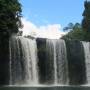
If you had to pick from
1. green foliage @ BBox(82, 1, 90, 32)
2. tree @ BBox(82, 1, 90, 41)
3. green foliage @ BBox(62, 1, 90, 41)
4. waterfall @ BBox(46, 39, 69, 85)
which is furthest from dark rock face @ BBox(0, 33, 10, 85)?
green foliage @ BBox(82, 1, 90, 32)

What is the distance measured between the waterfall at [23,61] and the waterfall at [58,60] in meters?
2.14

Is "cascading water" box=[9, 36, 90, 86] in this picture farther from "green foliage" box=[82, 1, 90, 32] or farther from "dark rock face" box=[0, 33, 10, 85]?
"green foliage" box=[82, 1, 90, 32]

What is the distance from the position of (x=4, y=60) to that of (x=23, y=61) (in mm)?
2709

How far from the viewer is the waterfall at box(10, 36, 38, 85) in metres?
61.3

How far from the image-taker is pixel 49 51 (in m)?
65.4

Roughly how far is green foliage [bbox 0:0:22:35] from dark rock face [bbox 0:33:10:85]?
3.52 ft

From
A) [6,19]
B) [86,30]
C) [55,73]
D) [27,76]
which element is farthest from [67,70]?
[86,30]

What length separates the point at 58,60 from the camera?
216ft

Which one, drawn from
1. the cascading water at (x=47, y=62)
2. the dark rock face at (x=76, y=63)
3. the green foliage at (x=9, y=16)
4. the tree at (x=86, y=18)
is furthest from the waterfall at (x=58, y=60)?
the tree at (x=86, y=18)

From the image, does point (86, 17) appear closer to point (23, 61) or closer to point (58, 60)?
point (58, 60)

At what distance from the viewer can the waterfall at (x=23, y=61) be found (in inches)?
Result: 2413

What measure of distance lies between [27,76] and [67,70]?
240 inches

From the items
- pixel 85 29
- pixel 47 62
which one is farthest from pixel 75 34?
pixel 47 62

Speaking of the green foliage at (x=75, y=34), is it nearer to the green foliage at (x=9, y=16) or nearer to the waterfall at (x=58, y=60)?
the waterfall at (x=58, y=60)
